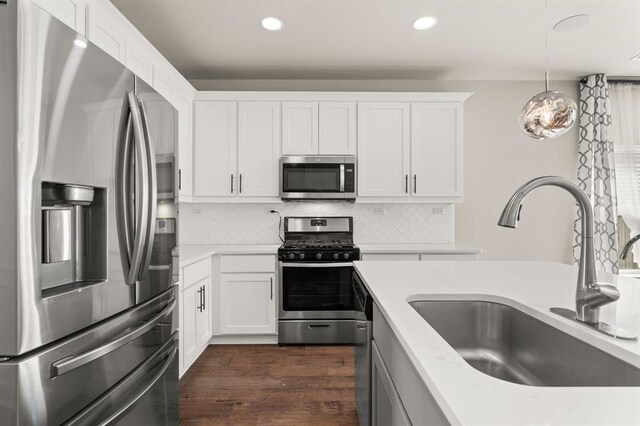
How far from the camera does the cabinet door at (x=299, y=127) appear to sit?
342 centimetres

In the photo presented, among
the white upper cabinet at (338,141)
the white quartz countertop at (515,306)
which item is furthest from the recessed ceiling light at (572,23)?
the white quartz countertop at (515,306)

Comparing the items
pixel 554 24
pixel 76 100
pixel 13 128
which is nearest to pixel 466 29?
pixel 554 24

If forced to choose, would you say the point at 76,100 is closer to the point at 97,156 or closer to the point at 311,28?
the point at 97,156

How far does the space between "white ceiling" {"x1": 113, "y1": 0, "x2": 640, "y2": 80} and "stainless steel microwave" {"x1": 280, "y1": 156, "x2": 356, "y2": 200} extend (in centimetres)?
97

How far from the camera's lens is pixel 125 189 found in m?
1.18

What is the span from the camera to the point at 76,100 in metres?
0.99

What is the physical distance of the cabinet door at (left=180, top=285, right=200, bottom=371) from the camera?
8.14ft

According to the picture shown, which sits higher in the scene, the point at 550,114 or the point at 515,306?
the point at 550,114

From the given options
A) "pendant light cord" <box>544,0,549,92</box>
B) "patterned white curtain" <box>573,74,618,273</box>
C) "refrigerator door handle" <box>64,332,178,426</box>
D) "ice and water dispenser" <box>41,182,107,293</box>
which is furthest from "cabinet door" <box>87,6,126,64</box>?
"patterned white curtain" <box>573,74,618,273</box>

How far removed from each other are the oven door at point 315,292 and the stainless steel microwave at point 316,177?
69cm

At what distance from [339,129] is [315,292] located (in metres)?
1.57

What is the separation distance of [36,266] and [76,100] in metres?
0.46

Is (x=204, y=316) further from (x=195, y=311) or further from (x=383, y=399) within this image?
(x=383, y=399)

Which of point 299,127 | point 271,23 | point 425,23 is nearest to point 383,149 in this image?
point 299,127
